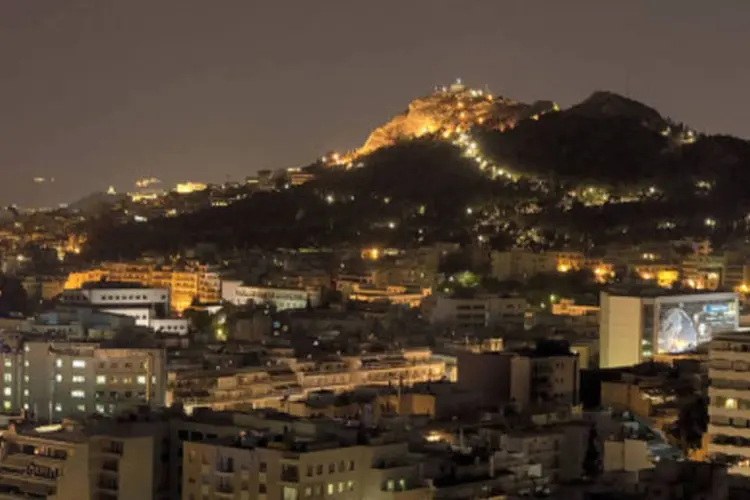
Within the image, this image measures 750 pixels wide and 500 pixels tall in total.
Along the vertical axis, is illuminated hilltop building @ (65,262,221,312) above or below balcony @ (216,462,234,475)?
above

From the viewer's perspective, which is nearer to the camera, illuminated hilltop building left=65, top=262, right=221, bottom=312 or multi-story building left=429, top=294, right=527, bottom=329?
multi-story building left=429, top=294, right=527, bottom=329

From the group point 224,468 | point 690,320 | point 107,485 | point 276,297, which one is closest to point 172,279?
point 276,297

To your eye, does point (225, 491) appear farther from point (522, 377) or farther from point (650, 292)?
point (650, 292)

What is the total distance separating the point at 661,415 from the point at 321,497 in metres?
13.2

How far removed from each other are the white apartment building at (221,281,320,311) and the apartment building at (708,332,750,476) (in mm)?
30475

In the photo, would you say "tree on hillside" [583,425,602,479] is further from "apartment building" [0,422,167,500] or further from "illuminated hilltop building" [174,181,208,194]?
"illuminated hilltop building" [174,181,208,194]

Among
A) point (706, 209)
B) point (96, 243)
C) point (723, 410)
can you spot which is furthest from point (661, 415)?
point (96, 243)

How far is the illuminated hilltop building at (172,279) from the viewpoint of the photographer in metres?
65.5

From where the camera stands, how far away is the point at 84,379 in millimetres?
34812

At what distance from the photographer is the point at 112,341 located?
36.6 meters

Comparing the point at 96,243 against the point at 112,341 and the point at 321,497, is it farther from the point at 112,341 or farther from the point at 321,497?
the point at 321,497

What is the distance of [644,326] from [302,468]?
2422 centimetres

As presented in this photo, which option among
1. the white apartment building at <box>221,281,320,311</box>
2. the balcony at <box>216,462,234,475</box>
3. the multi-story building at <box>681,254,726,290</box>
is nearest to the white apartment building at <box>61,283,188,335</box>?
the white apartment building at <box>221,281,320,311</box>

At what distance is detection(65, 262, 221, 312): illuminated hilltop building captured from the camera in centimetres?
6550
